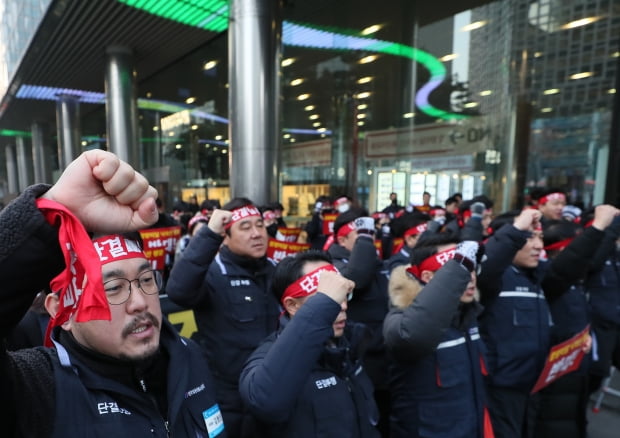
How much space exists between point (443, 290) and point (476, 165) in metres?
10.4

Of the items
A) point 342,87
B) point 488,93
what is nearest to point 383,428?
point 488,93

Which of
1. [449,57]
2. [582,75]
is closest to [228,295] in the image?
[582,75]

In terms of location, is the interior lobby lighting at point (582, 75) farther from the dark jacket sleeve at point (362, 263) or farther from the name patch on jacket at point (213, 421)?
the name patch on jacket at point (213, 421)

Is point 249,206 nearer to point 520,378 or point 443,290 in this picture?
point 443,290

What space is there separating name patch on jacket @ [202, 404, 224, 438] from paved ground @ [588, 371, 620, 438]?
12.6 feet

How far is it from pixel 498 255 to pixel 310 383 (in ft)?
5.87

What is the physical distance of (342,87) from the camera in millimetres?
14078

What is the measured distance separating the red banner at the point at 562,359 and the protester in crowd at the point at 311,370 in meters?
1.46

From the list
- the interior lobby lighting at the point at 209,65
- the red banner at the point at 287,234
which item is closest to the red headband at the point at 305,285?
the red banner at the point at 287,234

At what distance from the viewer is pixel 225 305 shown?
113 inches

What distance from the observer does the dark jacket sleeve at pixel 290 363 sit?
5.18 ft

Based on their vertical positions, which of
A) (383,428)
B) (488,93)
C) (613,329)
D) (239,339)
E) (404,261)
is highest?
(488,93)

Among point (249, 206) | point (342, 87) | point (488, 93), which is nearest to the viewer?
point (249, 206)

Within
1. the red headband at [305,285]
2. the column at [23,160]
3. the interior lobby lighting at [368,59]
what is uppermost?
the interior lobby lighting at [368,59]
